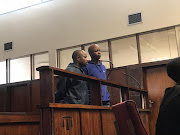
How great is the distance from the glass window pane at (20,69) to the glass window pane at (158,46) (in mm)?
3240

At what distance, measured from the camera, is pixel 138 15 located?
20.4ft

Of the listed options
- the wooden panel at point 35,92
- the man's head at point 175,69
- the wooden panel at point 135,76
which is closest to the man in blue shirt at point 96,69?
the man's head at point 175,69

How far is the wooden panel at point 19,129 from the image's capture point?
8.68 ft

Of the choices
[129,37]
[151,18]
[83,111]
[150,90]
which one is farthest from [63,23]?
[83,111]

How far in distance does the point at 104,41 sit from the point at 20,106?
9.99 ft

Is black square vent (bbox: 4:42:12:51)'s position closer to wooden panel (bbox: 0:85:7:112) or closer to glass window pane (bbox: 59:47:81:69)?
wooden panel (bbox: 0:85:7:112)

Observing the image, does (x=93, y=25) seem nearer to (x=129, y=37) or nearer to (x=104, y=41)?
(x=104, y=41)

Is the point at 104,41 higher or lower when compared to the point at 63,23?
lower

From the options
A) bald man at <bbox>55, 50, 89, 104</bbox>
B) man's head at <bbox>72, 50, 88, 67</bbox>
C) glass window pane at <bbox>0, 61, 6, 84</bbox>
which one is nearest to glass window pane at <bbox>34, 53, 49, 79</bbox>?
glass window pane at <bbox>0, 61, 6, 84</bbox>

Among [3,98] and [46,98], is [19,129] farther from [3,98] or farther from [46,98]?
[3,98]

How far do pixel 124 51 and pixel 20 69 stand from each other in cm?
303

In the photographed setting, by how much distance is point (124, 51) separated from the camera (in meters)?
6.45

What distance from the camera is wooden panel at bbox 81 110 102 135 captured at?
96.1 inches

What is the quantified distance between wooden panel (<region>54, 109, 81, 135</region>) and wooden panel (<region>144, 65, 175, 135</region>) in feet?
13.2
